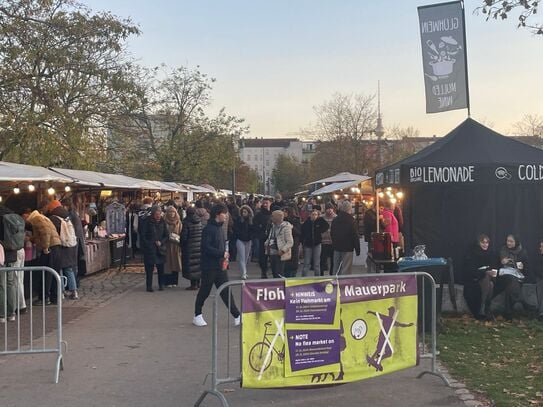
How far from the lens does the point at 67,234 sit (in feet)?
36.1

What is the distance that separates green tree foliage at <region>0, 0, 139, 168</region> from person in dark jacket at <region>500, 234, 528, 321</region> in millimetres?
13044

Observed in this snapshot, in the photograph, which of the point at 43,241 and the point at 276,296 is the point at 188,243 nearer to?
the point at 43,241

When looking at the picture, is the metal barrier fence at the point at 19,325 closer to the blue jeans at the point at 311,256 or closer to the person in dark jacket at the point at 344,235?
the person in dark jacket at the point at 344,235

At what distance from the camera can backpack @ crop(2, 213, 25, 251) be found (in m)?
9.15

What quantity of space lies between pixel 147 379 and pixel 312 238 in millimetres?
7747

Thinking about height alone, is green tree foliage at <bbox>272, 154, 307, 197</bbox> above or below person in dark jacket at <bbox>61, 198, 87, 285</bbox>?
above

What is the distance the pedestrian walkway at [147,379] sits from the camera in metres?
5.62

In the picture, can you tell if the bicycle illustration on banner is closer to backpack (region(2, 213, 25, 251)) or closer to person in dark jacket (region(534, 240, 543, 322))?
backpack (region(2, 213, 25, 251))

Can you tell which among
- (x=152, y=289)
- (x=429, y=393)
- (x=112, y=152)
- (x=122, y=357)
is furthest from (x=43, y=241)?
(x=112, y=152)

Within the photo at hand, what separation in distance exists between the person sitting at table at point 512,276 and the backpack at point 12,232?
746 cm

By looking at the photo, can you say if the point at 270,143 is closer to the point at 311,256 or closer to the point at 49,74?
the point at 49,74

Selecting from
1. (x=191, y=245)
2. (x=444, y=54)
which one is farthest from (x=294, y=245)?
(x=444, y=54)

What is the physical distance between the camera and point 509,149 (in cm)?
1068

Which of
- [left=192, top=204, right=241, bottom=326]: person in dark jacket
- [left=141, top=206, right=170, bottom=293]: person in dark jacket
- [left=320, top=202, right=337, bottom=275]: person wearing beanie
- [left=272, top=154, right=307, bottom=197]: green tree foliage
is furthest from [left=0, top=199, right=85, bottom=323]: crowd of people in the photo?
[left=272, top=154, right=307, bottom=197]: green tree foliage
